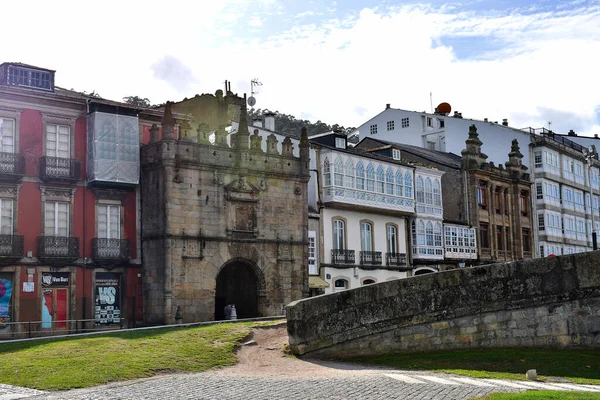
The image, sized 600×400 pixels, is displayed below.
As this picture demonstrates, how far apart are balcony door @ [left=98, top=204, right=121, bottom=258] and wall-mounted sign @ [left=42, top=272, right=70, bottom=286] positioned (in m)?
1.69

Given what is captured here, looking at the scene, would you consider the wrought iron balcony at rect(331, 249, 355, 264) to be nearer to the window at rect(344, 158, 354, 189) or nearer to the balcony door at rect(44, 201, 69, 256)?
the window at rect(344, 158, 354, 189)

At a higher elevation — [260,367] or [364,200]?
[364,200]

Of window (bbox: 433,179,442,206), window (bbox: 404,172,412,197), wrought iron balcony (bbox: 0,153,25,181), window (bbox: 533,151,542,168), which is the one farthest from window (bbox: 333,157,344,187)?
window (bbox: 533,151,542,168)

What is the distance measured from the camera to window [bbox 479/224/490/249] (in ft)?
185

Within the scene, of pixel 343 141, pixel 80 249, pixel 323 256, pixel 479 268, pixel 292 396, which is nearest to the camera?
pixel 292 396

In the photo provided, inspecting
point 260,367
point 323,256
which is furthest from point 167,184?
point 260,367

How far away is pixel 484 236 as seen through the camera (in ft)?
187

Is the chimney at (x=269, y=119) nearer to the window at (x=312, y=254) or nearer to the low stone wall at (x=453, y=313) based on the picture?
the window at (x=312, y=254)

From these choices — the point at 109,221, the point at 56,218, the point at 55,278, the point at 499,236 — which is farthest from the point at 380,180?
the point at 55,278

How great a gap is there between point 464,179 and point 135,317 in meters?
28.5

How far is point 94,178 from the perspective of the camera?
3381cm

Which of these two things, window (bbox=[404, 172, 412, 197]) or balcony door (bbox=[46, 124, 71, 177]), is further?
window (bbox=[404, 172, 412, 197])

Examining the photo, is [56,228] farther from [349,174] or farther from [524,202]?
[524,202]

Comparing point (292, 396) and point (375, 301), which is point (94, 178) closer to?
point (375, 301)
